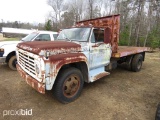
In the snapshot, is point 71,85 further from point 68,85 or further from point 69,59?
point 69,59

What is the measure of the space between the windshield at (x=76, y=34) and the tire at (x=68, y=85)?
3.51ft

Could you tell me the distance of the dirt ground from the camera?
2984 millimetres

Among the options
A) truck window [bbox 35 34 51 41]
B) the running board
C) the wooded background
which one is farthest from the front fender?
the wooded background

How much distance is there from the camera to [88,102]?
3.51m

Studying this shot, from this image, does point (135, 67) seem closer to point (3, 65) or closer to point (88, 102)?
point (88, 102)

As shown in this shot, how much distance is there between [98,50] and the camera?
412 centimetres

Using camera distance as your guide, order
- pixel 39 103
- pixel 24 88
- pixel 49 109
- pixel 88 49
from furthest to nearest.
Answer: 1. pixel 24 88
2. pixel 88 49
3. pixel 39 103
4. pixel 49 109

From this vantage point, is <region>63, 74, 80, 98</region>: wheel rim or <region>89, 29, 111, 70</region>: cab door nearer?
<region>63, 74, 80, 98</region>: wheel rim

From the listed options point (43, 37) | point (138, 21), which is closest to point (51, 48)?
point (43, 37)

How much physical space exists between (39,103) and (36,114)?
0.46 m

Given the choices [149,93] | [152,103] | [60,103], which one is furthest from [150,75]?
[60,103]

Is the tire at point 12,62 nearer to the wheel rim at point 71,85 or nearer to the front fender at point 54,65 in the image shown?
the wheel rim at point 71,85

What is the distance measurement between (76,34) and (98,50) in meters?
0.85

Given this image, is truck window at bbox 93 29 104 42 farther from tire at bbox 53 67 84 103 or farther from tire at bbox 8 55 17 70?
tire at bbox 8 55 17 70
